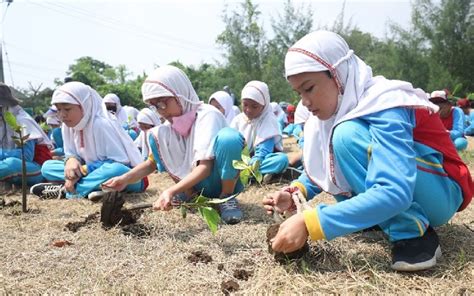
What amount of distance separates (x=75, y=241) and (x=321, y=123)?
154 centimetres

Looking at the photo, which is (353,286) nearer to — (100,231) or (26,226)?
(100,231)

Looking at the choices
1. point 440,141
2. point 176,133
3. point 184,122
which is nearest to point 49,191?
point 176,133

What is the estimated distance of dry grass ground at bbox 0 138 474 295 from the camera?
70.5 inches

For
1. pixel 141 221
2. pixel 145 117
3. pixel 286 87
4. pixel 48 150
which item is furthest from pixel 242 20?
pixel 141 221

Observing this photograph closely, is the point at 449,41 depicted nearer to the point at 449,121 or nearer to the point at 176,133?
the point at 449,121

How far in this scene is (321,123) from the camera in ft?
6.82

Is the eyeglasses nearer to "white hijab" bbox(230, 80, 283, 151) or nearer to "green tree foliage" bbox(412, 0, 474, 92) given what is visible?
"white hijab" bbox(230, 80, 283, 151)

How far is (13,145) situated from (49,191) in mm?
915

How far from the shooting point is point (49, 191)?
157 inches

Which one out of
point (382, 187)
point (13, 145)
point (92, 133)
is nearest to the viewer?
point (382, 187)

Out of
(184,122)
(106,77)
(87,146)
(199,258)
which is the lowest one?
(106,77)

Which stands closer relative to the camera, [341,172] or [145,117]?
[341,172]

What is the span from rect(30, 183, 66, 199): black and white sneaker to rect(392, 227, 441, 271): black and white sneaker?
125 inches

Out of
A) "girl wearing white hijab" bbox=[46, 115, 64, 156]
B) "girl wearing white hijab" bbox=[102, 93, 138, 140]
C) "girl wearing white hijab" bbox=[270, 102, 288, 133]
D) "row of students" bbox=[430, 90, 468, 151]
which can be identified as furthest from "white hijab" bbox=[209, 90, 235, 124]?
"girl wearing white hijab" bbox=[270, 102, 288, 133]
